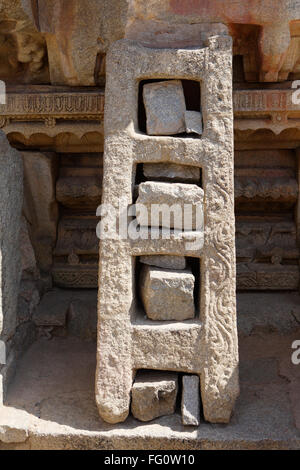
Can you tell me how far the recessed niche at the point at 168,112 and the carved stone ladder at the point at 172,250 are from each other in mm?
51

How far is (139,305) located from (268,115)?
1.64 meters

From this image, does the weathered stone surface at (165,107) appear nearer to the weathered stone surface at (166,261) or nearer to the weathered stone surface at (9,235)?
the weathered stone surface at (166,261)

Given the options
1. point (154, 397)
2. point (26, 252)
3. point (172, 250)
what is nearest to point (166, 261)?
point (172, 250)

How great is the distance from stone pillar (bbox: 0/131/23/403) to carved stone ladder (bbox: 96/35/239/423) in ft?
2.08

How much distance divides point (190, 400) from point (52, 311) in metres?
1.39

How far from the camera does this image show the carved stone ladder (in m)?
2.21

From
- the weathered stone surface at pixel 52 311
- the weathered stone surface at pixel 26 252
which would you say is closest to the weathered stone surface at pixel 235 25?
the weathered stone surface at pixel 26 252

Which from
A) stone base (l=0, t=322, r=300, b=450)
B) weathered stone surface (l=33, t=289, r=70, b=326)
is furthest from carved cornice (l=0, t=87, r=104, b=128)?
stone base (l=0, t=322, r=300, b=450)

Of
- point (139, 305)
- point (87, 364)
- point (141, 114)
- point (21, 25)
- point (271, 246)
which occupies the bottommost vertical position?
point (87, 364)

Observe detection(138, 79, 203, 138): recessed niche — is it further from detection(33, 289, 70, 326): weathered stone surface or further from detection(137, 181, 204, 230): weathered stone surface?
detection(33, 289, 70, 326): weathered stone surface

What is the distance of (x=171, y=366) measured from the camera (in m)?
2.23

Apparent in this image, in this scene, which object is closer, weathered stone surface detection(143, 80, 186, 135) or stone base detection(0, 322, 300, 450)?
stone base detection(0, 322, 300, 450)
